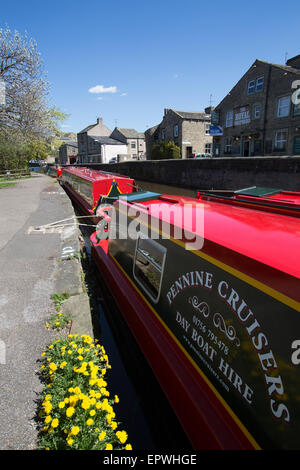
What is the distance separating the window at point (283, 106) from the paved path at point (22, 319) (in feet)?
73.4

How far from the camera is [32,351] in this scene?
9.15ft

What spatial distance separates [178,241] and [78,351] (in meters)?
1.38

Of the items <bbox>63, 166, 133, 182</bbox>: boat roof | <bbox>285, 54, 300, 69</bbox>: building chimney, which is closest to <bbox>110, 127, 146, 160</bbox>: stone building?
<bbox>285, 54, 300, 69</bbox>: building chimney

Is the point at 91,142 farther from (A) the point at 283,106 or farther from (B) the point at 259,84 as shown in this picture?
(A) the point at 283,106

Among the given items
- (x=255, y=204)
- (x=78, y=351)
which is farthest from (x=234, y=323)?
(x=255, y=204)

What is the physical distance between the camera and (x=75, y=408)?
1.98 metres

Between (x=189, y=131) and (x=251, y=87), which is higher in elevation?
(x=251, y=87)

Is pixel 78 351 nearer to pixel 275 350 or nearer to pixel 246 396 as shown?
pixel 246 396

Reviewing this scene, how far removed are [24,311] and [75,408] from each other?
1896mm

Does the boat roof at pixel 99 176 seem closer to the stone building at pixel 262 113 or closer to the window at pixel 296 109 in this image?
the stone building at pixel 262 113

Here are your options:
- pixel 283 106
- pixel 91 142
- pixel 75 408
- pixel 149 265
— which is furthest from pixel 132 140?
pixel 75 408

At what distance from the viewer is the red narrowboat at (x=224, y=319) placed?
148 centimetres

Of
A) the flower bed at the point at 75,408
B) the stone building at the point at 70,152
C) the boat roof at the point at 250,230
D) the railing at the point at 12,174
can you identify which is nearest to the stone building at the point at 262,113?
the railing at the point at 12,174

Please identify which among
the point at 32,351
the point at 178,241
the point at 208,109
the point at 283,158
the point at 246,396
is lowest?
the point at 32,351
